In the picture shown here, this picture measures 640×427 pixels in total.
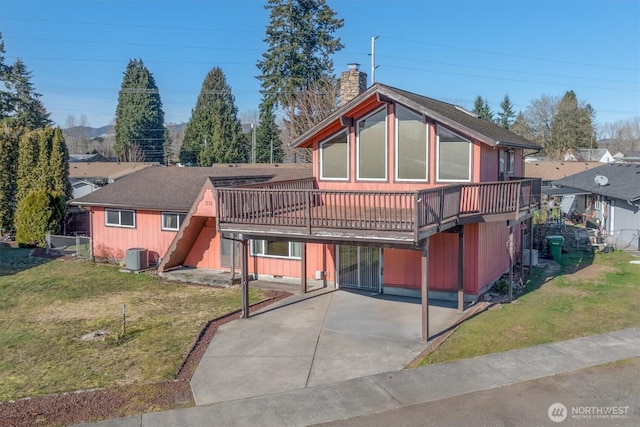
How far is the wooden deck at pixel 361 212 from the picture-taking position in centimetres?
1030

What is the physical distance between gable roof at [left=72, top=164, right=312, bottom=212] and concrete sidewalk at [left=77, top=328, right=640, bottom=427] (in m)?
9.83

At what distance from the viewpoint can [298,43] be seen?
44.8 metres

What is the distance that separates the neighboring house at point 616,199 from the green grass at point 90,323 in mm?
15947

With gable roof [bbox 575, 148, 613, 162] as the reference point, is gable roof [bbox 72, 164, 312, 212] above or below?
below

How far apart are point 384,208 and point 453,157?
154 inches

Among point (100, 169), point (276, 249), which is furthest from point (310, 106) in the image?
point (276, 249)

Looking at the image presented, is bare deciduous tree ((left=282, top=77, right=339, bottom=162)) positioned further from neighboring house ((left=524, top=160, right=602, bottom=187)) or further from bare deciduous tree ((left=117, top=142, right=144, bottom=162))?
bare deciduous tree ((left=117, top=142, right=144, bottom=162))

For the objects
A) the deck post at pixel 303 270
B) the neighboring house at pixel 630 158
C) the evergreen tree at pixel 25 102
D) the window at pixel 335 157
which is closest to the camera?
the deck post at pixel 303 270

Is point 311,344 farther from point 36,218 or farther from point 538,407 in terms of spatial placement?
point 36,218

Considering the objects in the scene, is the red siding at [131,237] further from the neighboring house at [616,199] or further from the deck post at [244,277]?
the neighboring house at [616,199]

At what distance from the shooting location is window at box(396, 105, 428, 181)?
45.1ft

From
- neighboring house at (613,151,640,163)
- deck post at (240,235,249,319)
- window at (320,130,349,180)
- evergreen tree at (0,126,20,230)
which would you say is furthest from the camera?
neighboring house at (613,151,640,163)

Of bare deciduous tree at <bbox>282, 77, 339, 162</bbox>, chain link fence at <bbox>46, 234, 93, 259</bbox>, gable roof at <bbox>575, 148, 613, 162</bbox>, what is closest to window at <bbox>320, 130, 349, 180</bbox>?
chain link fence at <bbox>46, 234, 93, 259</bbox>

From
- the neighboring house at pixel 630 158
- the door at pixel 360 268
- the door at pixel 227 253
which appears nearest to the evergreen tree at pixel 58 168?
the door at pixel 227 253
